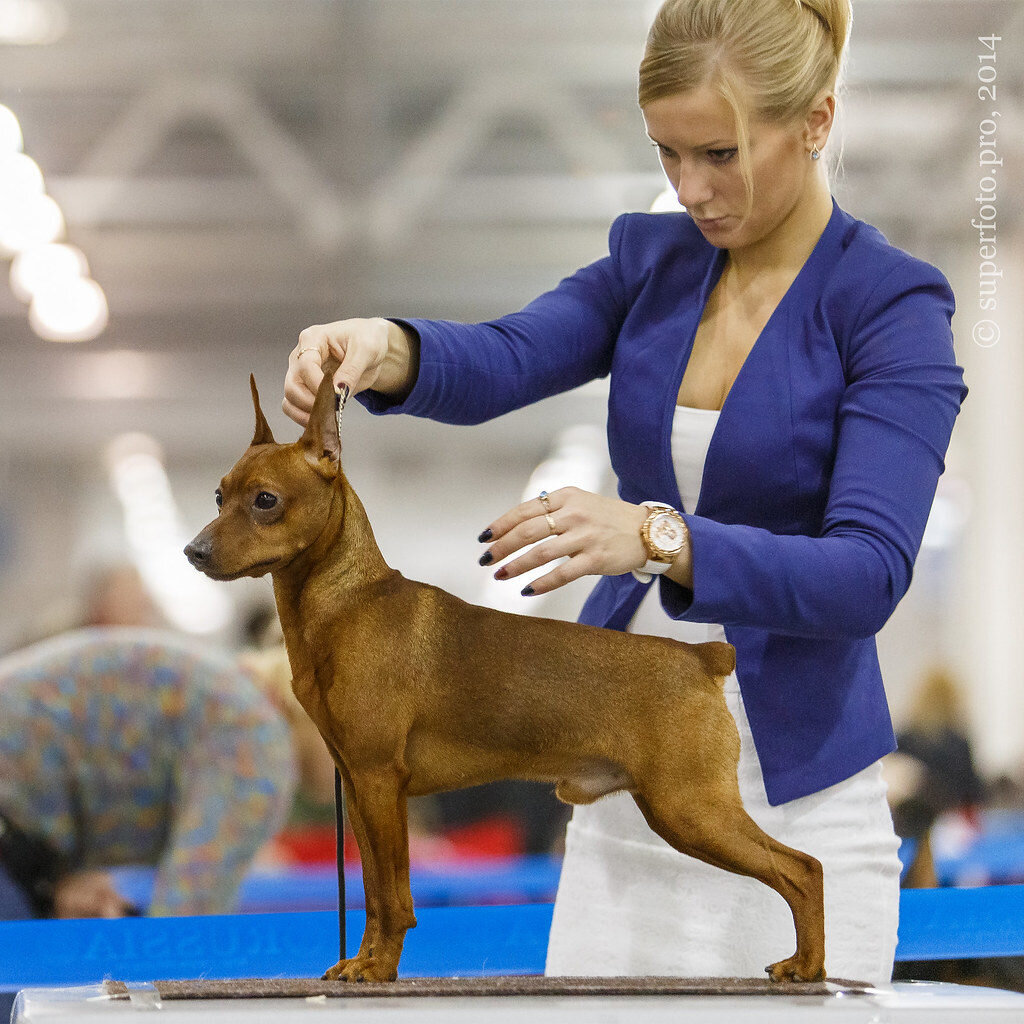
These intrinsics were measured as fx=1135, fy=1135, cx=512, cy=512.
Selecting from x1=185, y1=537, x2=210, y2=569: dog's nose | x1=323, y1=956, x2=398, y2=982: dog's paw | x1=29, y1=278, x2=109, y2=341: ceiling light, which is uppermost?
x1=29, y1=278, x2=109, y2=341: ceiling light

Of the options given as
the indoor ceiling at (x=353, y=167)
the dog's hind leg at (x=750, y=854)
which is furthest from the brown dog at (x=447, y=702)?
the indoor ceiling at (x=353, y=167)

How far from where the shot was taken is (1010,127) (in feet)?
8.98

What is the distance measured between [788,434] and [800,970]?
0.45 metres

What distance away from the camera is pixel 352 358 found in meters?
0.96

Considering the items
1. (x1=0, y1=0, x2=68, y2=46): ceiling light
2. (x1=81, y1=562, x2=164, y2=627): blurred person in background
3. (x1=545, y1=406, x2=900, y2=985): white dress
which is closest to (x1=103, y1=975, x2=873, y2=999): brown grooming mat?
(x1=545, y1=406, x2=900, y2=985): white dress

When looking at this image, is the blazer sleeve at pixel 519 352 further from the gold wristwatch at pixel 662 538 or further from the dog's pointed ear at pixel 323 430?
the gold wristwatch at pixel 662 538

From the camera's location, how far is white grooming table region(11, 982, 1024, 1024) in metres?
0.77

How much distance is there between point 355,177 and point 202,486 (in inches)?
34.5

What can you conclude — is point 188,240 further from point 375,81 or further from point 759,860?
point 759,860

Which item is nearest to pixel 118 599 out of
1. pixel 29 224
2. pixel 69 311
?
pixel 69 311

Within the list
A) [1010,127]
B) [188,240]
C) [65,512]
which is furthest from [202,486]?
[1010,127]

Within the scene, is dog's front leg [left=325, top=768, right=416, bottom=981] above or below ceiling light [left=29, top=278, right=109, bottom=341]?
below

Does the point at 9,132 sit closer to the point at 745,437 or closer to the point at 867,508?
the point at 745,437

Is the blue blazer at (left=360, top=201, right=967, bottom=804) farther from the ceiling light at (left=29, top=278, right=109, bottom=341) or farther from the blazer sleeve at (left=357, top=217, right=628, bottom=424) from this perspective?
the ceiling light at (left=29, top=278, right=109, bottom=341)
